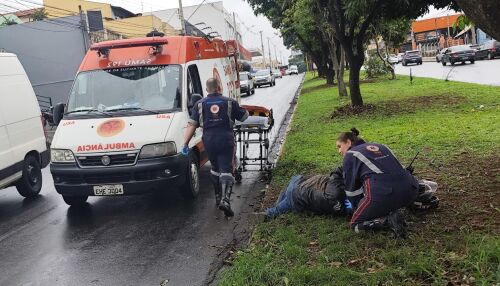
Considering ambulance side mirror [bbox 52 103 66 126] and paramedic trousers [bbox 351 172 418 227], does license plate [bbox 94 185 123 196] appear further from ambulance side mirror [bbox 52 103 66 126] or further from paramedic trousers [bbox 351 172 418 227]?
paramedic trousers [bbox 351 172 418 227]

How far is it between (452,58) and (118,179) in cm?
3520

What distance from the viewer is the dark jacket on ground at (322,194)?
5496 mm

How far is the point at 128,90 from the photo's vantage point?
7.64 metres

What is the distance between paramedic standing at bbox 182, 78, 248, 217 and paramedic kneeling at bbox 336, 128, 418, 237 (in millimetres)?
2040

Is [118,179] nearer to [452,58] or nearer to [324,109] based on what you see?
[324,109]

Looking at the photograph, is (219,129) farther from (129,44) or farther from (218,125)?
(129,44)

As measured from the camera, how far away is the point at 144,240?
19.7 feet

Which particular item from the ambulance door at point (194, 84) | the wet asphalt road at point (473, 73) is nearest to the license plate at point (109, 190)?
the ambulance door at point (194, 84)

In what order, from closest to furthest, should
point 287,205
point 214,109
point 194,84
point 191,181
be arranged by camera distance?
point 287,205 < point 214,109 < point 191,181 < point 194,84

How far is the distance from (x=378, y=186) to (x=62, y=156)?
4.29m

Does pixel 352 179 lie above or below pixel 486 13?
below

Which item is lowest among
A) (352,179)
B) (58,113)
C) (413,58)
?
(352,179)

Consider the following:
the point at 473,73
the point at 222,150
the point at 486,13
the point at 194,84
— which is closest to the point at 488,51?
the point at 473,73

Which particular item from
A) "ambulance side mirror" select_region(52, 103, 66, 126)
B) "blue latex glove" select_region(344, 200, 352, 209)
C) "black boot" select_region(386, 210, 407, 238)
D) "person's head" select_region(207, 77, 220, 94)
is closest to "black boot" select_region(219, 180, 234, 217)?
"person's head" select_region(207, 77, 220, 94)
